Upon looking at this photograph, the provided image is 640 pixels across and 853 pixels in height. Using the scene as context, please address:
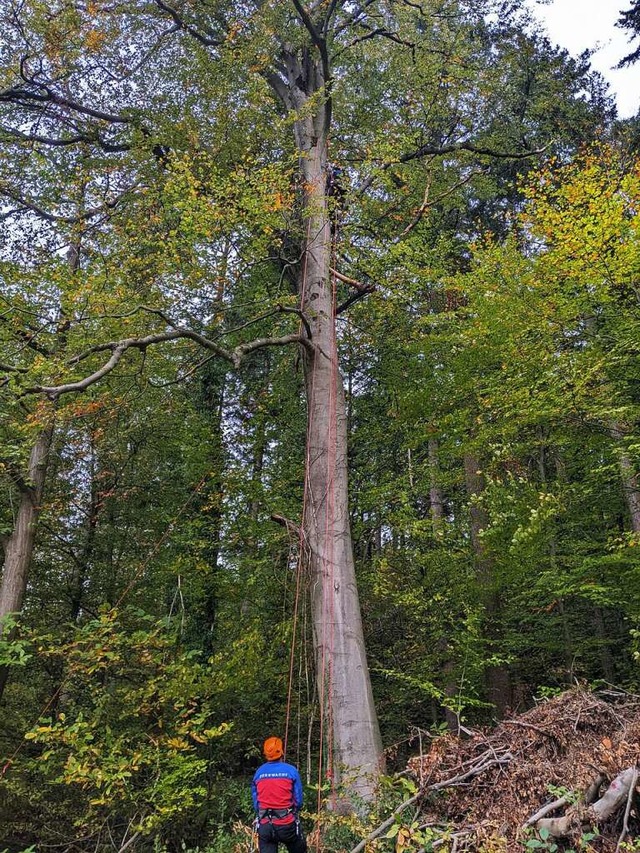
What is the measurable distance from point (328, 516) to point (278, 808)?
2.50 meters

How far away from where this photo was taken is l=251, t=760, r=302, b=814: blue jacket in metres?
4.48

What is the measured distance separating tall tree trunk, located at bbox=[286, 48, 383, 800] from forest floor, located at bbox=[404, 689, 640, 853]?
2.41 ft

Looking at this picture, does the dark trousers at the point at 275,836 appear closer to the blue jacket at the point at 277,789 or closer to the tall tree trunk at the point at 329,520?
the blue jacket at the point at 277,789

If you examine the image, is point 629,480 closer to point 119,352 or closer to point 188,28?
point 119,352

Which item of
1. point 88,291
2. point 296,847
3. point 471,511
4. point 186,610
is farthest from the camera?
point 471,511

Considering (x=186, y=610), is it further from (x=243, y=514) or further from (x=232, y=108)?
(x=232, y=108)

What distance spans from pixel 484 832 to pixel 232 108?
940 cm

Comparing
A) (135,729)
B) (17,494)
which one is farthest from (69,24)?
(135,729)

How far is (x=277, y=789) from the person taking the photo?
452cm

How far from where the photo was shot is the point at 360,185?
809 centimetres

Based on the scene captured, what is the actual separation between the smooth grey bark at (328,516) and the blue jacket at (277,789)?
397 millimetres

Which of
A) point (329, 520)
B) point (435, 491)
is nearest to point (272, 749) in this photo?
point (329, 520)

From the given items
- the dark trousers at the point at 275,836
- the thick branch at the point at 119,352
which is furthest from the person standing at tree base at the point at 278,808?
the thick branch at the point at 119,352

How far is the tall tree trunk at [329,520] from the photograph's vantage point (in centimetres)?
504
